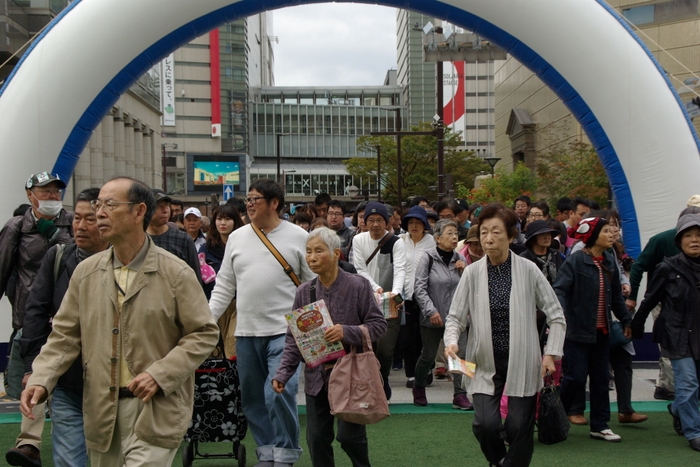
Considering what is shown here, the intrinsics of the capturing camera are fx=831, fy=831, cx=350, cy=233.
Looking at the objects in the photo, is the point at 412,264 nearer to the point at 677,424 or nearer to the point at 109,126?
the point at 677,424

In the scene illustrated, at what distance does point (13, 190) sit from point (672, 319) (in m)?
7.55

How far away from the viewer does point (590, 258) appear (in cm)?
716

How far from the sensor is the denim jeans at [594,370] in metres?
7.23

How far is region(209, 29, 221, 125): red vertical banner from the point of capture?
305 feet

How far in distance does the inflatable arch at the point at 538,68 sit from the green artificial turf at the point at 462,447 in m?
3.40

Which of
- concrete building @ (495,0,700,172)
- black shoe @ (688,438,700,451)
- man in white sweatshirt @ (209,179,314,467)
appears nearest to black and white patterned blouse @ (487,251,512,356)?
man in white sweatshirt @ (209,179,314,467)

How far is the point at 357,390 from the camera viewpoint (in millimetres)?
5031

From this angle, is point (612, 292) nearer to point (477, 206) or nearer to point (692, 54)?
point (477, 206)

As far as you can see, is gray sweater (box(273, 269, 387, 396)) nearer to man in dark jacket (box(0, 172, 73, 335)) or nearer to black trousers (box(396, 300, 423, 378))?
man in dark jacket (box(0, 172, 73, 335))

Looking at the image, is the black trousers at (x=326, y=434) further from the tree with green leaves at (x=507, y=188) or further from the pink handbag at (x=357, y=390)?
the tree with green leaves at (x=507, y=188)

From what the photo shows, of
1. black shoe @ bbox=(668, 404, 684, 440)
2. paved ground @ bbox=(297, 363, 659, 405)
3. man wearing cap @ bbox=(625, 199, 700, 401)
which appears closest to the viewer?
black shoe @ bbox=(668, 404, 684, 440)

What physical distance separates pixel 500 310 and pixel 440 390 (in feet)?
14.6

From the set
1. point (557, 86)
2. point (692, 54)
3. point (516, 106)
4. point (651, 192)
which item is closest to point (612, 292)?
point (651, 192)

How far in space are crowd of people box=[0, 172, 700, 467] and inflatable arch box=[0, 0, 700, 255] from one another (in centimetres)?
124
